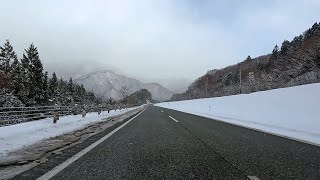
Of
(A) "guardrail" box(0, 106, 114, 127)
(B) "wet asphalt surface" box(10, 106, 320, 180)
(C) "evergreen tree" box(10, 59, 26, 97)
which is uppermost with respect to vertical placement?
(C) "evergreen tree" box(10, 59, 26, 97)

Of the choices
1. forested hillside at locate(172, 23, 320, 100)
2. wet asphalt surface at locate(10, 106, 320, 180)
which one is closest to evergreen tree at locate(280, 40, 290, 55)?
forested hillside at locate(172, 23, 320, 100)

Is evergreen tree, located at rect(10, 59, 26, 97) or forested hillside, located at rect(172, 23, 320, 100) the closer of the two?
forested hillside, located at rect(172, 23, 320, 100)

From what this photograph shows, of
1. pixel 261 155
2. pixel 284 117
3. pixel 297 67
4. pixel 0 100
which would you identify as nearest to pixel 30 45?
pixel 0 100

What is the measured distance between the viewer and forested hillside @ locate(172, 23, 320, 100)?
29.6 metres

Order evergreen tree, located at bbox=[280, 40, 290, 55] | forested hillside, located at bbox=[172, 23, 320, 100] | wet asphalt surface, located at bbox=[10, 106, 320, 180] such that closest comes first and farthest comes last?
wet asphalt surface, located at bbox=[10, 106, 320, 180], forested hillside, located at bbox=[172, 23, 320, 100], evergreen tree, located at bbox=[280, 40, 290, 55]

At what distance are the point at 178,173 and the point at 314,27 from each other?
9458 cm

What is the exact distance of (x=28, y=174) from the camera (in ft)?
16.7

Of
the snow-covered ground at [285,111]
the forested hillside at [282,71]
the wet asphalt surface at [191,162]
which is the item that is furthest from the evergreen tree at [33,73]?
the wet asphalt surface at [191,162]

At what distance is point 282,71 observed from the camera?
71188 millimetres

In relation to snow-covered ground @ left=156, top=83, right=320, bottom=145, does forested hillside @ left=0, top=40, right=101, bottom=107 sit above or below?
above

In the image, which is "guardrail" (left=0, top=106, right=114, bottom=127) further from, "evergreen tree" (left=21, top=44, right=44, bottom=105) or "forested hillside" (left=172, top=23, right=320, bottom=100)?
"evergreen tree" (left=21, top=44, right=44, bottom=105)

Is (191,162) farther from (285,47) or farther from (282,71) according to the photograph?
(285,47)

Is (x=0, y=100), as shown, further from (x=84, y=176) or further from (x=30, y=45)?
(x=84, y=176)

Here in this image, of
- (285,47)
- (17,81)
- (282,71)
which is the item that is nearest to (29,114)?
(17,81)
